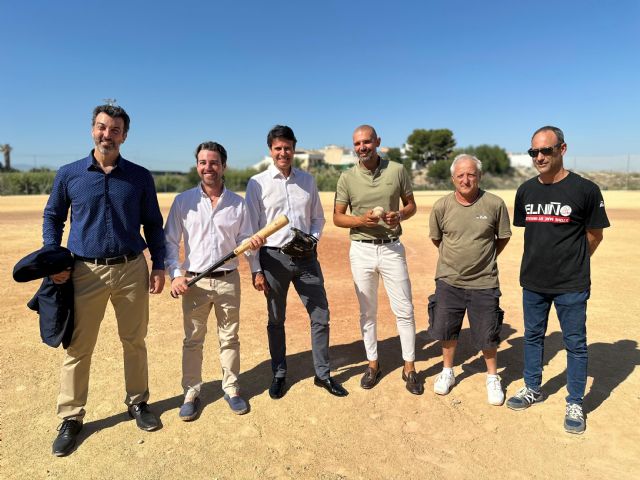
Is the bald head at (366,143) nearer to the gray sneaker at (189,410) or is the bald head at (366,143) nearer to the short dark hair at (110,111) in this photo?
the short dark hair at (110,111)

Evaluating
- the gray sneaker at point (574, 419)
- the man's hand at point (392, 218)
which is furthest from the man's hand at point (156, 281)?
the gray sneaker at point (574, 419)

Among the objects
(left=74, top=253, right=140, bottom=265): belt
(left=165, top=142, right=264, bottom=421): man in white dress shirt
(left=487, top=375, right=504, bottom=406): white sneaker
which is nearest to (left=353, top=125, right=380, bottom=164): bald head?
(left=165, top=142, right=264, bottom=421): man in white dress shirt

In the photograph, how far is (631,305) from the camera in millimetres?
6562

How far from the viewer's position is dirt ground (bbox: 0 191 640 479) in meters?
2.94

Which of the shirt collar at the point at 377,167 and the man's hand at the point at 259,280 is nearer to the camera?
the man's hand at the point at 259,280

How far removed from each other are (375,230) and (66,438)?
9.75ft

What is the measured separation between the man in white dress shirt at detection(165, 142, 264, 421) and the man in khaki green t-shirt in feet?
5.85

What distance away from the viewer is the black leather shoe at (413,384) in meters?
3.93

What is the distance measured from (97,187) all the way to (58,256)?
0.56 meters

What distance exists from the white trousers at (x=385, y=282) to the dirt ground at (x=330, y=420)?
1.70ft

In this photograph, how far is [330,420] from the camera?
11.5 ft

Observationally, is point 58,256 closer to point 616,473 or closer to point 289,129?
point 289,129

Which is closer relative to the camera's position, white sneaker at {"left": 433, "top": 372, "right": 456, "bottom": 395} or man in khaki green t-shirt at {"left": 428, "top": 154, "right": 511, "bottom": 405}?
man in khaki green t-shirt at {"left": 428, "top": 154, "right": 511, "bottom": 405}

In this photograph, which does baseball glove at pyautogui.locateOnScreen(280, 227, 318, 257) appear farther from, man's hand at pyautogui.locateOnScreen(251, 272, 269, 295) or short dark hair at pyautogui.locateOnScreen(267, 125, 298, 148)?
short dark hair at pyautogui.locateOnScreen(267, 125, 298, 148)
